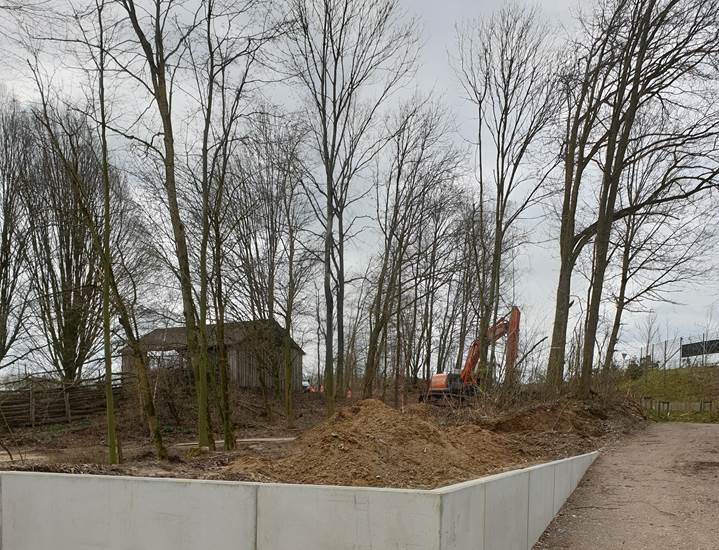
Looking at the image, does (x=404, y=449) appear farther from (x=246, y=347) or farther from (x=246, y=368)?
(x=246, y=368)

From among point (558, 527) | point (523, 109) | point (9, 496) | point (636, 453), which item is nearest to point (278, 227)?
point (523, 109)

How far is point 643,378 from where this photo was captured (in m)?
27.2

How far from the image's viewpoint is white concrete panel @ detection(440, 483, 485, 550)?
3832 mm

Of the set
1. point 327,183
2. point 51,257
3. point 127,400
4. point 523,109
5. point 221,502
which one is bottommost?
point 127,400

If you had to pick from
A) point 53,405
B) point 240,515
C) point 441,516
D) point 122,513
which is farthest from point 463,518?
point 53,405

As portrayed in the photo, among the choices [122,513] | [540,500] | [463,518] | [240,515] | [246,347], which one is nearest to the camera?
[463,518]

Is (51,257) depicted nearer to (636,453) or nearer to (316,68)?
(316,68)

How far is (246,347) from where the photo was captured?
2989 cm

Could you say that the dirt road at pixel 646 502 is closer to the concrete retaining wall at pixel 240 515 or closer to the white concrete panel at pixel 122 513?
the concrete retaining wall at pixel 240 515

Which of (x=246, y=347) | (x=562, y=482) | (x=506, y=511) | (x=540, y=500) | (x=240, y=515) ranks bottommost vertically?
(x=562, y=482)

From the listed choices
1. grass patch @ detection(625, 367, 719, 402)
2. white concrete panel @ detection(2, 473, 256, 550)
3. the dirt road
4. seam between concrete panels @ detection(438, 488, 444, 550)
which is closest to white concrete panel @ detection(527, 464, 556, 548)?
the dirt road

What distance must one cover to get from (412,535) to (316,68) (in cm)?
1868

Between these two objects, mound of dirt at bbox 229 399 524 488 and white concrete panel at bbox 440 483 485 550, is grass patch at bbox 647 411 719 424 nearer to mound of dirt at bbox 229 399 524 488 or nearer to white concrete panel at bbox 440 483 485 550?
mound of dirt at bbox 229 399 524 488

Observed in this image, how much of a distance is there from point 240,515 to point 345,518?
0.75 meters
